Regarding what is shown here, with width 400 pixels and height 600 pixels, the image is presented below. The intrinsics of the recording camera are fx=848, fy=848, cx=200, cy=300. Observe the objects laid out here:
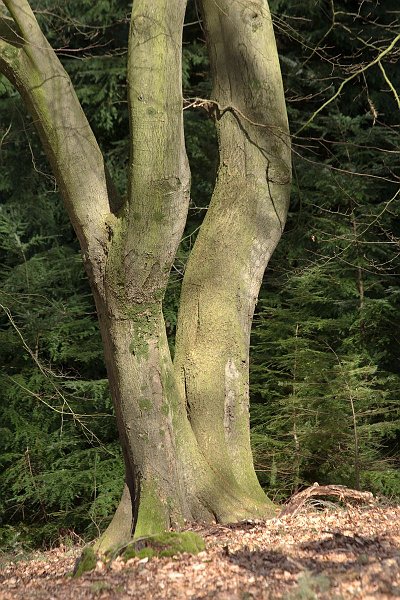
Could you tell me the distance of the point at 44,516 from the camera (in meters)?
10.2

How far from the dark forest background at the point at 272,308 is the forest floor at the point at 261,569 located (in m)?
2.84


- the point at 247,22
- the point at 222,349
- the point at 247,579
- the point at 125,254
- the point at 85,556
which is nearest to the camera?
the point at 247,579

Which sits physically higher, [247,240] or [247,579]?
[247,240]

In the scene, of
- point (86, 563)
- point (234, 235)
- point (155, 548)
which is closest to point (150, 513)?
point (155, 548)

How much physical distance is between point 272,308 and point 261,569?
567 cm

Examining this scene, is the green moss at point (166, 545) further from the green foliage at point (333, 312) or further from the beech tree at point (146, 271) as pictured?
the green foliage at point (333, 312)

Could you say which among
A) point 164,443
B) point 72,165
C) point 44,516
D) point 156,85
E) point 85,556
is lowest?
point 44,516

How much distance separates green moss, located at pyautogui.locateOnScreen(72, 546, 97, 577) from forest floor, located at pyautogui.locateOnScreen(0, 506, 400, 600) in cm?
4

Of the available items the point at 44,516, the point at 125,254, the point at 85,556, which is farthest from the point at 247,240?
the point at 44,516

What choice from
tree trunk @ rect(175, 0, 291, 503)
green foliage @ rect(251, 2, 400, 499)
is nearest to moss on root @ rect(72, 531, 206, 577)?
tree trunk @ rect(175, 0, 291, 503)

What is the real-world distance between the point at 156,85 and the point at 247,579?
9.94 feet

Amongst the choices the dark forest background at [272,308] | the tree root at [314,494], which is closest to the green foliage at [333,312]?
the dark forest background at [272,308]

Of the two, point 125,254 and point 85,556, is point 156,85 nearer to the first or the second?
point 125,254

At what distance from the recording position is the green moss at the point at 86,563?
485cm
